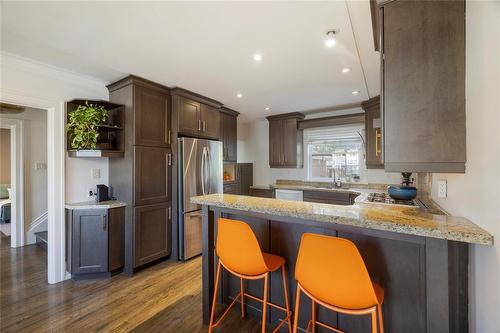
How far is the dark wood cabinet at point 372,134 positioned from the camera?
368 cm

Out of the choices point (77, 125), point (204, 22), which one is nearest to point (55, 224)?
point (77, 125)

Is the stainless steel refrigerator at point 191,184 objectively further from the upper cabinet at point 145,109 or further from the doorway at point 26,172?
the doorway at point 26,172

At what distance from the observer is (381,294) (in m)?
1.18

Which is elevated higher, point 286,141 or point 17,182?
point 286,141

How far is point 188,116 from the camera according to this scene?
10.9 feet

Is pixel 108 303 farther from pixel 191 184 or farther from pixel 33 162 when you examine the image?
pixel 33 162

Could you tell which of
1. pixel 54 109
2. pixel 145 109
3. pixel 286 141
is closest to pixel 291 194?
pixel 286 141

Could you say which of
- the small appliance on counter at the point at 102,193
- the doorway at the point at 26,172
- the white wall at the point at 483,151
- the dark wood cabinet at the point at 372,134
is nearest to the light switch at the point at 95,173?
the small appliance on counter at the point at 102,193

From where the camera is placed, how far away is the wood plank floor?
188cm

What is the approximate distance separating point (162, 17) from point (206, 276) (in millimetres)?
2063

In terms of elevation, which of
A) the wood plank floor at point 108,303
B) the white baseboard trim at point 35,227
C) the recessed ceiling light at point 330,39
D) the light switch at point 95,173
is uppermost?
the recessed ceiling light at point 330,39

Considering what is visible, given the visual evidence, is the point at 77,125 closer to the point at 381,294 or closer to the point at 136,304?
the point at 136,304

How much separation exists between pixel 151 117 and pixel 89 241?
5.49 feet

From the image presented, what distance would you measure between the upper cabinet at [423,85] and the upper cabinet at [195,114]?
2560 millimetres
